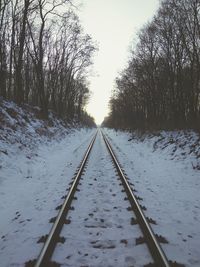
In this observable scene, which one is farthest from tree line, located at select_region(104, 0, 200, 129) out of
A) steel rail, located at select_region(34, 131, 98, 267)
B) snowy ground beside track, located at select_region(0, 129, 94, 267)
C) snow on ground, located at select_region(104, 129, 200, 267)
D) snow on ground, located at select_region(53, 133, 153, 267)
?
steel rail, located at select_region(34, 131, 98, 267)

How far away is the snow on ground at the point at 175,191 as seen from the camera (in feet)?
16.7

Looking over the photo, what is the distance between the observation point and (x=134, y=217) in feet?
20.2

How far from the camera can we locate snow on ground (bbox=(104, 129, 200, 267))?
16.7 ft

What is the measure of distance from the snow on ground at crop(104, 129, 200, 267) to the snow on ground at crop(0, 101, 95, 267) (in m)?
2.40

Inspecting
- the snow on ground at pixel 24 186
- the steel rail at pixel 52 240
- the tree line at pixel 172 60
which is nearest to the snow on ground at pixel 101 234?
the steel rail at pixel 52 240

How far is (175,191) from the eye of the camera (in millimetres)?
9086

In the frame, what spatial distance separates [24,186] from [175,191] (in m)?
5.07

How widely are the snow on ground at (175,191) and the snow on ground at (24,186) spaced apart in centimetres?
240

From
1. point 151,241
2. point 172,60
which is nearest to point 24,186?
point 151,241

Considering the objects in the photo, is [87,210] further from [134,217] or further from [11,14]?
[11,14]

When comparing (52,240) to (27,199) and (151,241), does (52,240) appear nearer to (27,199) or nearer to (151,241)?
(151,241)

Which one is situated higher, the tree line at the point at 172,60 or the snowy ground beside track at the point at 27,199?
the tree line at the point at 172,60

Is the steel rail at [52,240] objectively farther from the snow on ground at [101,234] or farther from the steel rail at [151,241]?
the steel rail at [151,241]

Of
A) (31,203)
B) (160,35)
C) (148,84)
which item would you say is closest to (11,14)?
(160,35)
